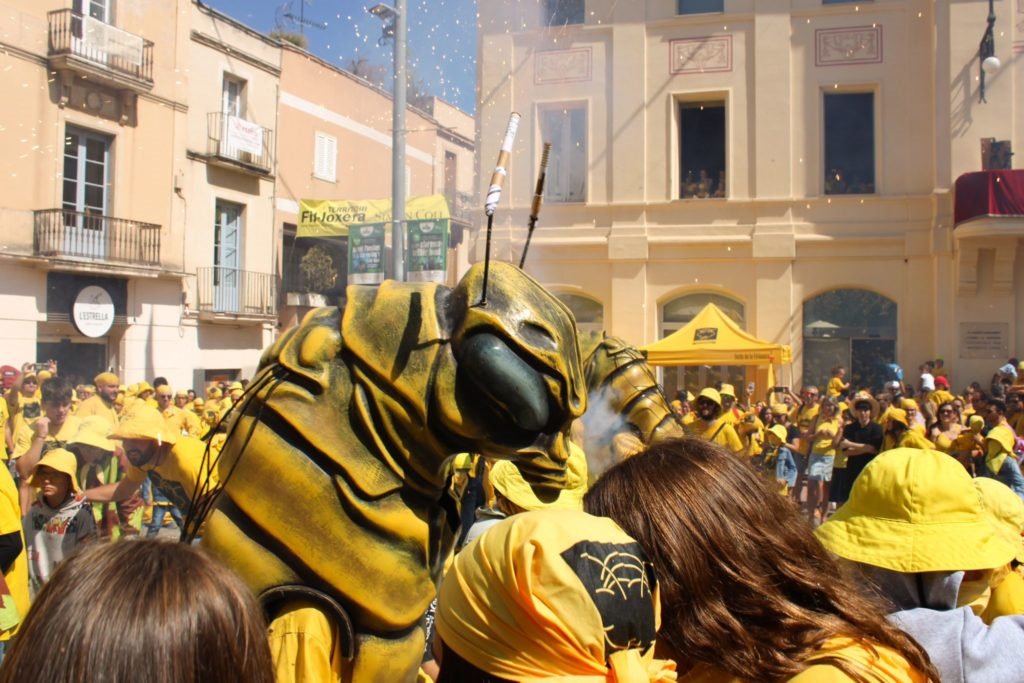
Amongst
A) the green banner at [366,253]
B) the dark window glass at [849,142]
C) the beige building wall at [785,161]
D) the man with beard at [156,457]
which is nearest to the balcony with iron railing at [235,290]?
the beige building wall at [785,161]

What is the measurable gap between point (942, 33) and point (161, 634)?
46.4ft

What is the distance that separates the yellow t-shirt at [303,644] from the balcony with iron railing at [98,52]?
9.71m

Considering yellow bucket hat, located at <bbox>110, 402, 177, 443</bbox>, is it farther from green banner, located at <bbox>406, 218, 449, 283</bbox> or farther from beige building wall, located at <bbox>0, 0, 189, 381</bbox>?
beige building wall, located at <bbox>0, 0, 189, 381</bbox>

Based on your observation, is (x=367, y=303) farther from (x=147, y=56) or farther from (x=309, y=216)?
(x=147, y=56)

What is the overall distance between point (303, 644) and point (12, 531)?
1963 mm

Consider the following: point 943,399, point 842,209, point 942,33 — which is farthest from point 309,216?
point 942,33

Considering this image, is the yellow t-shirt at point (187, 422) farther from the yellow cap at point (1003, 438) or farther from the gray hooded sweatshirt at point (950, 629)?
the gray hooded sweatshirt at point (950, 629)

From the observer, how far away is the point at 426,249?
6141 mm

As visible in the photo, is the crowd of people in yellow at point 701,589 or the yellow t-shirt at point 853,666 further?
the yellow t-shirt at point 853,666

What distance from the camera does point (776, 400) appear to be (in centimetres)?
1069

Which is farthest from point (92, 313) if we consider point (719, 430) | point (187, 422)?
point (719, 430)

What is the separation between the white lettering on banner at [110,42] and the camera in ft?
34.2

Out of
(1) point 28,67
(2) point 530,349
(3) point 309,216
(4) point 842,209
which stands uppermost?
(1) point 28,67

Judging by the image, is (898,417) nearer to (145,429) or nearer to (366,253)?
(366,253)
